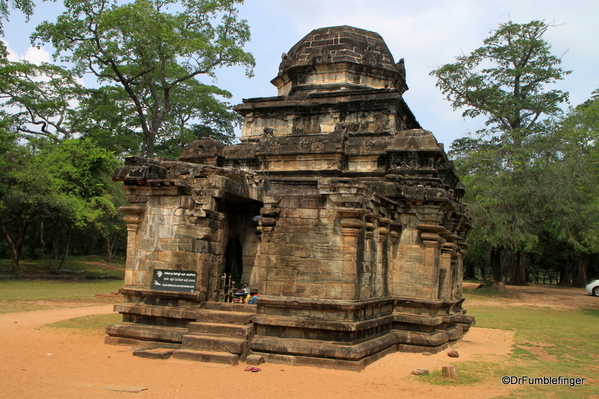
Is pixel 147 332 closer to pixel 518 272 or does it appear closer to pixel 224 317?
pixel 224 317

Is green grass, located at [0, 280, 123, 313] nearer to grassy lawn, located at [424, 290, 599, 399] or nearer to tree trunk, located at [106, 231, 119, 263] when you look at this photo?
tree trunk, located at [106, 231, 119, 263]

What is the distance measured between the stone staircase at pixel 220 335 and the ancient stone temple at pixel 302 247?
2cm

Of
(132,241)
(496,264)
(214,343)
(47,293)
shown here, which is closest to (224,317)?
(214,343)

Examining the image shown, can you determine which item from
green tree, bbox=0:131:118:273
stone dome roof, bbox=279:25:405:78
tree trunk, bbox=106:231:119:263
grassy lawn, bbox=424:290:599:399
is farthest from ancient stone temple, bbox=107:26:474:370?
tree trunk, bbox=106:231:119:263

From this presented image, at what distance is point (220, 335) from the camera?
9844 millimetres

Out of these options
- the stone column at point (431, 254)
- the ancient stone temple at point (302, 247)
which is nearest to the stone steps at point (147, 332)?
the ancient stone temple at point (302, 247)

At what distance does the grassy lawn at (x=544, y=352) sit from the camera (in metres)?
8.80

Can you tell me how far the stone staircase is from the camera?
938 cm

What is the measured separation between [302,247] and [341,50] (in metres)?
9.06

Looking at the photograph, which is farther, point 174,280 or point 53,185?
point 53,185

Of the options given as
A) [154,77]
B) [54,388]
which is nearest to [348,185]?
[54,388]

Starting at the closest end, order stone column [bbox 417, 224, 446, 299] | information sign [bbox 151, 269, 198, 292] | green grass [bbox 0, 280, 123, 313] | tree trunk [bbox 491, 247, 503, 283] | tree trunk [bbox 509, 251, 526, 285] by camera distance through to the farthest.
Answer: information sign [bbox 151, 269, 198, 292] < stone column [bbox 417, 224, 446, 299] < green grass [bbox 0, 280, 123, 313] < tree trunk [bbox 491, 247, 503, 283] < tree trunk [bbox 509, 251, 526, 285]

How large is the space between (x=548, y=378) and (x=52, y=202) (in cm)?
2243

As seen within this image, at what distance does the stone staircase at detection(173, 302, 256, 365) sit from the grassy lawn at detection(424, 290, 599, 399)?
3287 mm
